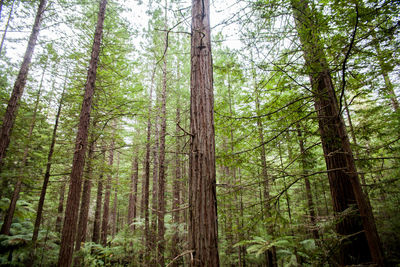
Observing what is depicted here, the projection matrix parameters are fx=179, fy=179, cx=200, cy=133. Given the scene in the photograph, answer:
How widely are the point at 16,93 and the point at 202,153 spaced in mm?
9008

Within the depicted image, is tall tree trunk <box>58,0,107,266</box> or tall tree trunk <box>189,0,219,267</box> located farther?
tall tree trunk <box>58,0,107,266</box>

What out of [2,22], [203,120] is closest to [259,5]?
[203,120]

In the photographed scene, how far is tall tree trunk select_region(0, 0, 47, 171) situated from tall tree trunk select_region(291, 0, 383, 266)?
987 cm

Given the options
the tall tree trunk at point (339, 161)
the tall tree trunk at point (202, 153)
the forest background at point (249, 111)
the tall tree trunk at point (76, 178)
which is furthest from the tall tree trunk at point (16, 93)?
the tall tree trunk at point (339, 161)

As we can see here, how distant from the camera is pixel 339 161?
12.7ft

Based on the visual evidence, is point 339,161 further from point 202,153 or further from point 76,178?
point 76,178

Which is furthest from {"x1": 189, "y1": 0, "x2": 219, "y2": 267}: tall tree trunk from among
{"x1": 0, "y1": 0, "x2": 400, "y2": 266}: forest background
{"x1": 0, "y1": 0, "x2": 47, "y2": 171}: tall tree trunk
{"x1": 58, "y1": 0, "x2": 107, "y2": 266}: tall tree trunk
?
{"x1": 0, "y1": 0, "x2": 47, "y2": 171}: tall tree trunk

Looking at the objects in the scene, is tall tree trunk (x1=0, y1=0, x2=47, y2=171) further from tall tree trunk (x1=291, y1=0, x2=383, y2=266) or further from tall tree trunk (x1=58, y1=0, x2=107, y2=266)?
tall tree trunk (x1=291, y1=0, x2=383, y2=266)

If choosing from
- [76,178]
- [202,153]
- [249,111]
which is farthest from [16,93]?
[249,111]

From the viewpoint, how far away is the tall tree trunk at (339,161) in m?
2.21

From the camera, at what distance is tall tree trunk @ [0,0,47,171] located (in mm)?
6798

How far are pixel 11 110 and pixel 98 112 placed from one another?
9.80 ft

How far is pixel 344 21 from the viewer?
247 centimetres

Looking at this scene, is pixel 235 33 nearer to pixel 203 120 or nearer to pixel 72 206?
pixel 203 120
